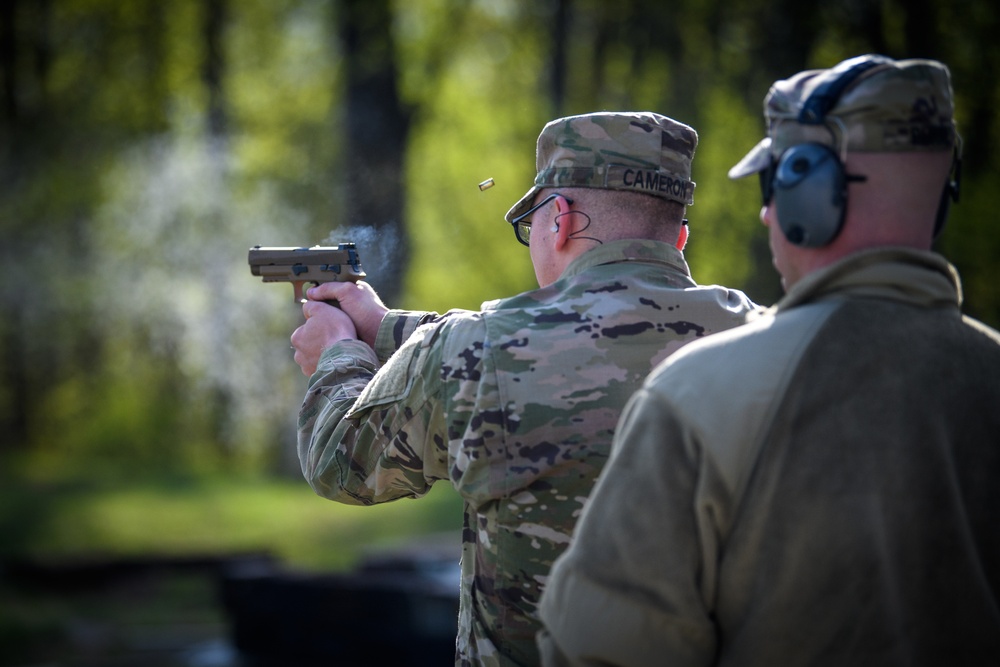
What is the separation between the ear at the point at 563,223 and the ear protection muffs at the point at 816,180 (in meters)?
0.97

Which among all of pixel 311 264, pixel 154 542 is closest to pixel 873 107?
pixel 311 264

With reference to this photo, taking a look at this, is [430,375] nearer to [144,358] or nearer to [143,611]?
[143,611]

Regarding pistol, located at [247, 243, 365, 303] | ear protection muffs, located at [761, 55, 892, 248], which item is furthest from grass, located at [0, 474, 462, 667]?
ear protection muffs, located at [761, 55, 892, 248]

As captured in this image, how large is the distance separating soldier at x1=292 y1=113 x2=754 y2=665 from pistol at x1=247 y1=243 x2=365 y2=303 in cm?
68

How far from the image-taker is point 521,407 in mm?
2691

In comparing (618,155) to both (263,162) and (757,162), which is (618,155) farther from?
(263,162)

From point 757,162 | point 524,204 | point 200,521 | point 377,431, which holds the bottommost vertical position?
point 200,521

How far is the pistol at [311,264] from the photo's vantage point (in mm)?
3816

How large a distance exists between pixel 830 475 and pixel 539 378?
0.94m

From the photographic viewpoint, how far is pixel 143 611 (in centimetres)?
1094

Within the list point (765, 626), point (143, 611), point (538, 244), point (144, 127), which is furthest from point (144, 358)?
point (765, 626)

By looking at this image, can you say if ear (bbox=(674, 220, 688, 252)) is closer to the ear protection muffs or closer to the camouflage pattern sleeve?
the camouflage pattern sleeve

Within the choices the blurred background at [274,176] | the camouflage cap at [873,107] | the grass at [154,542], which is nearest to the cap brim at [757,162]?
the camouflage cap at [873,107]

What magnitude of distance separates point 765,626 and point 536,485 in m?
0.91
